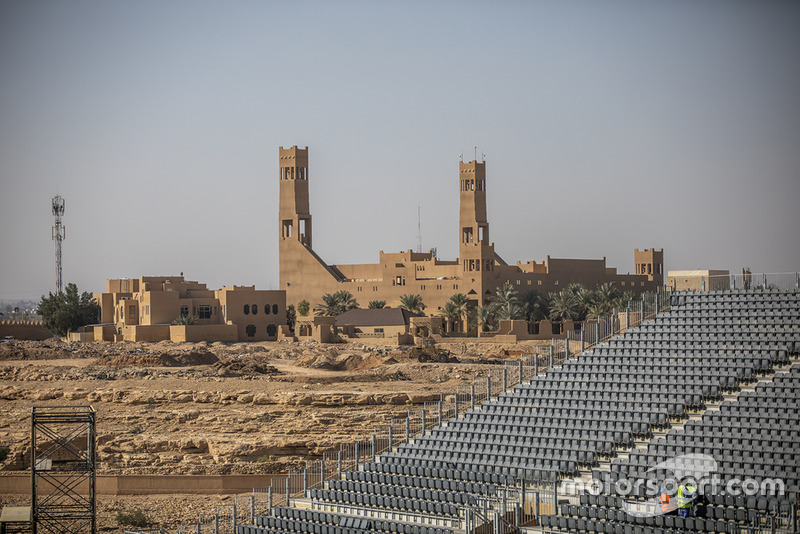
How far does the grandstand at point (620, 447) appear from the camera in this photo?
2116cm

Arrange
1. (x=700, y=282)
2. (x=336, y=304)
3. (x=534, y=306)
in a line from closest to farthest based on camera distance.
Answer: (x=700, y=282) < (x=534, y=306) < (x=336, y=304)

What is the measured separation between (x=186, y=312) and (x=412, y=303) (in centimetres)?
1848

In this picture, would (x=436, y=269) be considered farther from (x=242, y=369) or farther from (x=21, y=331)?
(x=242, y=369)

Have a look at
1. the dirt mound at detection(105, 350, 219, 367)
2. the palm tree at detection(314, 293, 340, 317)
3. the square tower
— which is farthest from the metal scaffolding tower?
the square tower

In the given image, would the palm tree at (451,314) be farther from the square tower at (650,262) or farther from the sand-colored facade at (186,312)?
the square tower at (650,262)

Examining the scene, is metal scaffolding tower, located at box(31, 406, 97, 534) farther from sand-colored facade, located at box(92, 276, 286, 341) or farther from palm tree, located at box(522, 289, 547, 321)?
palm tree, located at box(522, 289, 547, 321)

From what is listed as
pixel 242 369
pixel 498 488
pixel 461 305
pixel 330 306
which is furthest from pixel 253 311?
pixel 498 488

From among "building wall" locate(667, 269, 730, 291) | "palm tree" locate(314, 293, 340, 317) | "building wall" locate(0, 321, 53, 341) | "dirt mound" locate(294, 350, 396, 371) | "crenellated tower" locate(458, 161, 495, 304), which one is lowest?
"dirt mound" locate(294, 350, 396, 371)

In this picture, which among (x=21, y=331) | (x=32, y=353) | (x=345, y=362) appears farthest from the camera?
(x=21, y=331)

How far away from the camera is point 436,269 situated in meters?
84.2

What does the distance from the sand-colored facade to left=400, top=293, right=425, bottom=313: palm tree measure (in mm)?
10481

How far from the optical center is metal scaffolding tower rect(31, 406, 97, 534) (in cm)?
2353

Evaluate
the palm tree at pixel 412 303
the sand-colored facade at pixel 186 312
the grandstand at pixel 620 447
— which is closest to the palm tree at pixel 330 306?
the palm tree at pixel 412 303

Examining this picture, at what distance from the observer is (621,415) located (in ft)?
84.1
